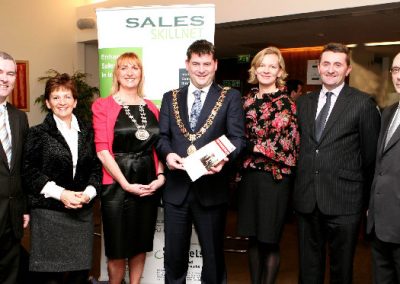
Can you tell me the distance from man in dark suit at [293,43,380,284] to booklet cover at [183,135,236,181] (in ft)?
1.77

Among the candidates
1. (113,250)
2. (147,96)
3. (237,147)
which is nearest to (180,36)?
(147,96)

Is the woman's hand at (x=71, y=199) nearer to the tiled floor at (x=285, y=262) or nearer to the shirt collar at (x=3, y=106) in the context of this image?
the shirt collar at (x=3, y=106)

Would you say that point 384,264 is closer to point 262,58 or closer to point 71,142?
point 262,58

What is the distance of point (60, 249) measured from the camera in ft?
9.15

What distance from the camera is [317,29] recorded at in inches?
297

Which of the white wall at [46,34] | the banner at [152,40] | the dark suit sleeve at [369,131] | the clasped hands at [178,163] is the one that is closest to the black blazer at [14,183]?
the clasped hands at [178,163]

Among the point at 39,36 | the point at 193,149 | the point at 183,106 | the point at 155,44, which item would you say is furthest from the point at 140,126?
the point at 39,36

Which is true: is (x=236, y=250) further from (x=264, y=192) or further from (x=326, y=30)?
(x=326, y=30)

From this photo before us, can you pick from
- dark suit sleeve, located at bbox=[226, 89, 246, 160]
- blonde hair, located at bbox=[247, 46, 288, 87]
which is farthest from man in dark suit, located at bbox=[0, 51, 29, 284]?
blonde hair, located at bbox=[247, 46, 288, 87]

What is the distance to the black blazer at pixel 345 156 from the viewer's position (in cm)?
274

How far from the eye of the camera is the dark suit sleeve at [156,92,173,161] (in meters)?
2.90

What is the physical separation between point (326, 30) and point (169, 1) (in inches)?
105

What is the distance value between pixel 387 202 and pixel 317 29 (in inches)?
220

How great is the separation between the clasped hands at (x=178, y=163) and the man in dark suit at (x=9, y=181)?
910 mm
